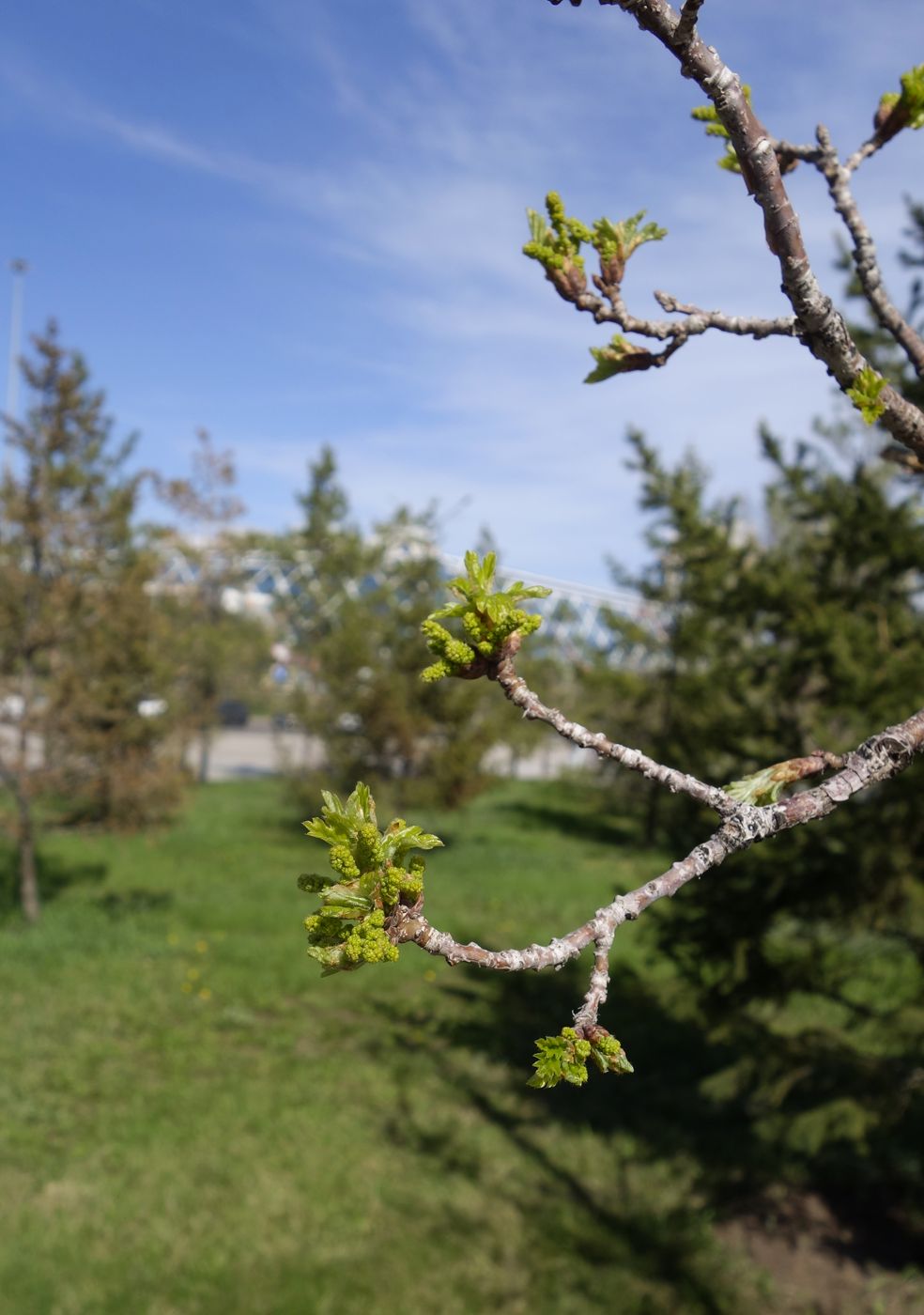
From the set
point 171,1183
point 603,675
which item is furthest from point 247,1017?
point 603,675

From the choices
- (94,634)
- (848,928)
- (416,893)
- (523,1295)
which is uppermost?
(94,634)

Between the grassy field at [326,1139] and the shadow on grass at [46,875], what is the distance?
503 millimetres

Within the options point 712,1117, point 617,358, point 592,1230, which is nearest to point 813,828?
point 592,1230

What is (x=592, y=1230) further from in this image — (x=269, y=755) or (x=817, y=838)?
(x=269, y=755)

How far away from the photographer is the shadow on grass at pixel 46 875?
11592mm

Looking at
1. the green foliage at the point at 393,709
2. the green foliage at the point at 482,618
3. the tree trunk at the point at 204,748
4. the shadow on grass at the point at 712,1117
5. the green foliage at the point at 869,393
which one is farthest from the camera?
the tree trunk at the point at 204,748

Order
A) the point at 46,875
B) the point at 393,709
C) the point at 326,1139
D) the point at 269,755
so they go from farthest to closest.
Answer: the point at 269,755
the point at 393,709
the point at 46,875
the point at 326,1139

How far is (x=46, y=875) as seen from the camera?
1315 cm

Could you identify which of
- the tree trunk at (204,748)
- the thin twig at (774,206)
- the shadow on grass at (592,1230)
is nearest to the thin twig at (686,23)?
the thin twig at (774,206)

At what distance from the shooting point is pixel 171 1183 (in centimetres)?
617

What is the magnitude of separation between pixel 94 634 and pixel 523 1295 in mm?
8379

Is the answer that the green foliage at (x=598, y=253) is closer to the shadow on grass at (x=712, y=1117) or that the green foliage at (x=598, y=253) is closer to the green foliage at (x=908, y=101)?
the green foliage at (x=908, y=101)

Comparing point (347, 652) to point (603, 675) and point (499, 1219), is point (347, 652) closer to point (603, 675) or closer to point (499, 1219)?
point (603, 675)

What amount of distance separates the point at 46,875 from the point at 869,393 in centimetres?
1355
